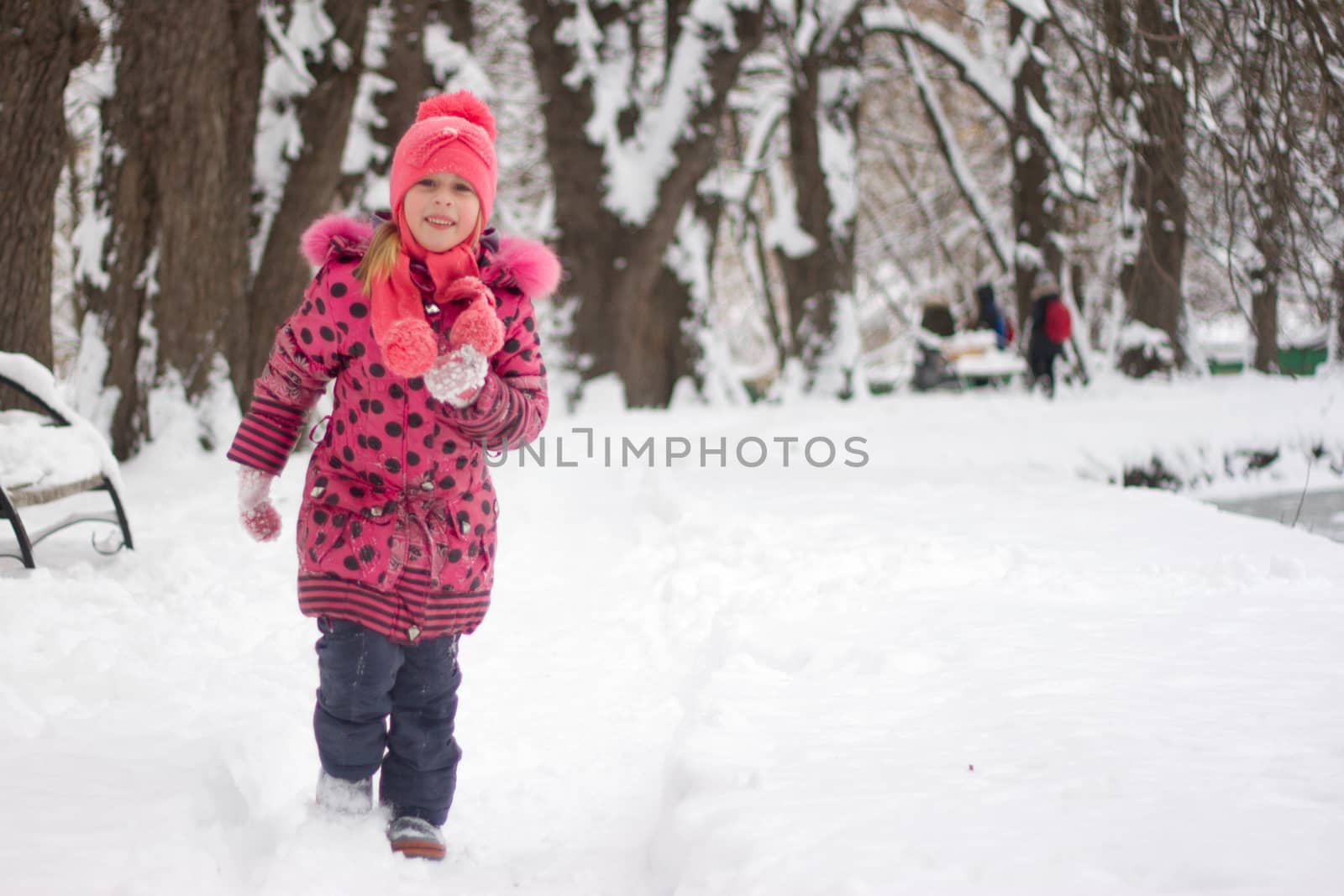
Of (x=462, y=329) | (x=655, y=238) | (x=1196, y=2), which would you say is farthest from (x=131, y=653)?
(x=655, y=238)

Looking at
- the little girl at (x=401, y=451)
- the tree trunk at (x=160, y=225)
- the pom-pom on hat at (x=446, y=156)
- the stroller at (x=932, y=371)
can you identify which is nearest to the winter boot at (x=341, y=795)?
the little girl at (x=401, y=451)

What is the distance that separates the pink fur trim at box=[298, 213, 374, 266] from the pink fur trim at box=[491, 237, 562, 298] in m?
0.31

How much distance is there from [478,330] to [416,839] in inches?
44.9

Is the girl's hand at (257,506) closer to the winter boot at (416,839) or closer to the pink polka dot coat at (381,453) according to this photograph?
the pink polka dot coat at (381,453)

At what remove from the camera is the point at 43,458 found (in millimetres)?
4387

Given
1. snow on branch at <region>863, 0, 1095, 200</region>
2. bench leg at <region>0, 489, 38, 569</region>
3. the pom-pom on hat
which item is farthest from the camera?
snow on branch at <region>863, 0, 1095, 200</region>

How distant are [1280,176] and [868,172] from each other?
26.2 meters

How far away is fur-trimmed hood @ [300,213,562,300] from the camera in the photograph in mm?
2650

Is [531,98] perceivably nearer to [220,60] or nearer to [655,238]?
[655,238]

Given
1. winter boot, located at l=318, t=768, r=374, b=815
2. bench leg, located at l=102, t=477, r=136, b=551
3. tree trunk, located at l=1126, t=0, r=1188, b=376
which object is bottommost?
A: winter boot, located at l=318, t=768, r=374, b=815

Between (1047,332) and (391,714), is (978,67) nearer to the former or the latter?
(1047,332)

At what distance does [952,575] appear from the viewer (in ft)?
15.9

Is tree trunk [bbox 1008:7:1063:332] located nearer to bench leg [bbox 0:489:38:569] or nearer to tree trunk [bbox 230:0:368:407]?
tree trunk [bbox 230:0:368:407]

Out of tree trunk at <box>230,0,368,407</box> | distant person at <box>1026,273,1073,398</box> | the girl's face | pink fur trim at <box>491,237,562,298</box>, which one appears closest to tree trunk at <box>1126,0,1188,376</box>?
pink fur trim at <box>491,237,562,298</box>
